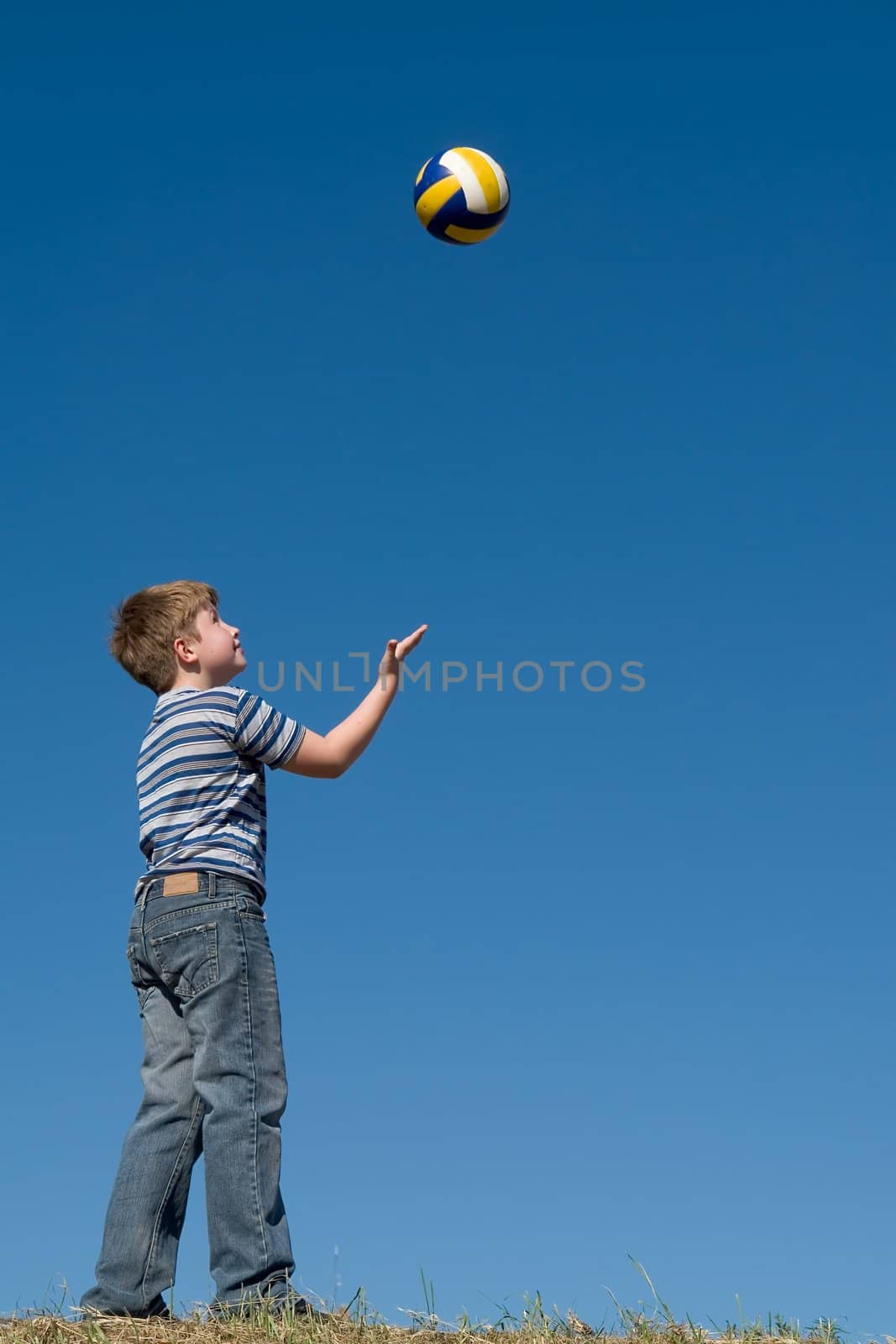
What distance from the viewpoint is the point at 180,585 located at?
5719mm

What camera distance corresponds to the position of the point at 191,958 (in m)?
5.03

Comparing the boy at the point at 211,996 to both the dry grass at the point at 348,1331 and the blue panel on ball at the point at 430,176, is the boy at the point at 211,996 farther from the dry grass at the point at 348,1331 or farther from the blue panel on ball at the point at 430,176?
the blue panel on ball at the point at 430,176

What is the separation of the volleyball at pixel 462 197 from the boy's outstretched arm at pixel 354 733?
171 inches

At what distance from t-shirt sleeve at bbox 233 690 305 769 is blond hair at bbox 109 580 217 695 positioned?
43cm

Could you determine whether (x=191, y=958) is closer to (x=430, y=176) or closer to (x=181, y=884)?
(x=181, y=884)

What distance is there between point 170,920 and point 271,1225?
105 centimetres

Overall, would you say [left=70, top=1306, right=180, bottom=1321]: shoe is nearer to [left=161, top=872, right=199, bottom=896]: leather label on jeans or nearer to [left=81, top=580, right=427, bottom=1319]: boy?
[left=81, top=580, right=427, bottom=1319]: boy

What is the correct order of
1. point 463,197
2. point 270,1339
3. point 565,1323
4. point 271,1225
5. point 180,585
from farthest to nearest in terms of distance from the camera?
point 463,197
point 180,585
point 565,1323
point 271,1225
point 270,1339

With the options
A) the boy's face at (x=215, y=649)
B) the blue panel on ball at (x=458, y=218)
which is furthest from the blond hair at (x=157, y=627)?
the blue panel on ball at (x=458, y=218)

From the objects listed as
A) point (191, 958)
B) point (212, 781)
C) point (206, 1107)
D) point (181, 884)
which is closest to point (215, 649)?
point (212, 781)

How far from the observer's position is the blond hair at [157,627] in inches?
221

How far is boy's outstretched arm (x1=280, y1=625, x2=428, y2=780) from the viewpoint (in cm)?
537

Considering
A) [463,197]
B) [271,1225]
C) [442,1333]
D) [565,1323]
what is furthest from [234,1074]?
[463,197]

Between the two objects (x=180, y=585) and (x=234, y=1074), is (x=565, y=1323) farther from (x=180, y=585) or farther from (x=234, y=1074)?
(x=180, y=585)
